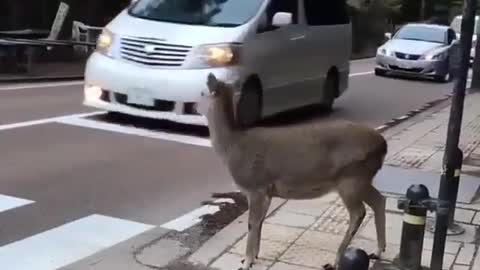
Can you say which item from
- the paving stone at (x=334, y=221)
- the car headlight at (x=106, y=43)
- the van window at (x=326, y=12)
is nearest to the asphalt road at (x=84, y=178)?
the car headlight at (x=106, y=43)

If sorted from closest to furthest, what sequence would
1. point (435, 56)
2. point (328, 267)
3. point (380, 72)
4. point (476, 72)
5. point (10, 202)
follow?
point (328, 267), point (10, 202), point (476, 72), point (435, 56), point (380, 72)

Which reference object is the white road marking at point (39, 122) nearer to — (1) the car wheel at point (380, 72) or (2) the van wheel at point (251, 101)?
(2) the van wheel at point (251, 101)

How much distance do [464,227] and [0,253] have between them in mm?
3638

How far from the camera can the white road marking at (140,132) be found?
10508 mm

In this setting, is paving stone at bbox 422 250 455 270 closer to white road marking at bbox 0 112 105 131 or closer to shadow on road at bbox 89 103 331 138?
shadow on road at bbox 89 103 331 138

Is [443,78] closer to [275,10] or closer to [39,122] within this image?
[275,10]

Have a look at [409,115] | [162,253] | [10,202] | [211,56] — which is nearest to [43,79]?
[409,115]

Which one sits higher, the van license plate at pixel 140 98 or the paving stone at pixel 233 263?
the van license plate at pixel 140 98

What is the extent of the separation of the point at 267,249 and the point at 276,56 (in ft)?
19.6

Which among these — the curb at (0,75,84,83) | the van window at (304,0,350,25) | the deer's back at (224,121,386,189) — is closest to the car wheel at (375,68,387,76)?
the van window at (304,0,350,25)

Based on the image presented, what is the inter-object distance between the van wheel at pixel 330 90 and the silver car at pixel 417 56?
9152 mm

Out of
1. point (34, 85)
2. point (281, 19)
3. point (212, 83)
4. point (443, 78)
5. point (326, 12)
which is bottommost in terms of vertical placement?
point (443, 78)

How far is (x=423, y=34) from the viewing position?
84.1 feet

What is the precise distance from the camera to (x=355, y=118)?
13992 millimetres
